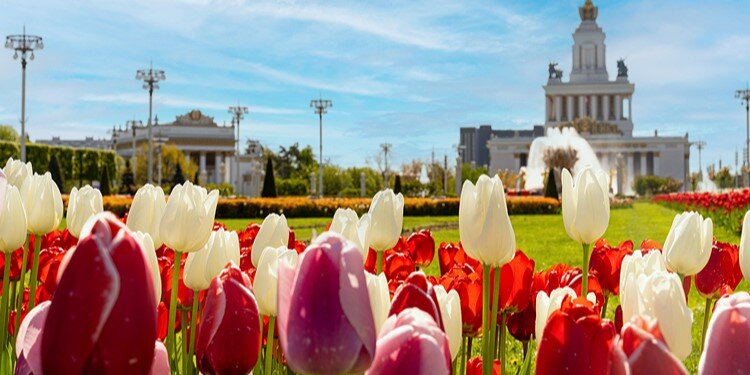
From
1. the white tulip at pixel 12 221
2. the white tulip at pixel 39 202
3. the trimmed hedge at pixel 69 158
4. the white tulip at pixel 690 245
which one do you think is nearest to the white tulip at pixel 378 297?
the white tulip at pixel 690 245

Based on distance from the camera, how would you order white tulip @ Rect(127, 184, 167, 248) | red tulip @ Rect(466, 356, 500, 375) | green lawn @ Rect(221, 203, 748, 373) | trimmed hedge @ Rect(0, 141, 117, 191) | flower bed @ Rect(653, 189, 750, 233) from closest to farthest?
red tulip @ Rect(466, 356, 500, 375)
white tulip @ Rect(127, 184, 167, 248)
green lawn @ Rect(221, 203, 748, 373)
flower bed @ Rect(653, 189, 750, 233)
trimmed hedge @ Rect(0, 141, 117, 191)

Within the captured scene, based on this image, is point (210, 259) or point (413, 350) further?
point (210, 259)

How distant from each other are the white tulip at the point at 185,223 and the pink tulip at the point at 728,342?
932 mm

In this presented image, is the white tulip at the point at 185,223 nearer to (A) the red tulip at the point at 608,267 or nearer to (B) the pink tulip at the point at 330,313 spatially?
(B) the pink tulip at the point at 330,313

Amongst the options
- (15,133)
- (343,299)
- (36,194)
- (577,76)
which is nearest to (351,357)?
(343,299)

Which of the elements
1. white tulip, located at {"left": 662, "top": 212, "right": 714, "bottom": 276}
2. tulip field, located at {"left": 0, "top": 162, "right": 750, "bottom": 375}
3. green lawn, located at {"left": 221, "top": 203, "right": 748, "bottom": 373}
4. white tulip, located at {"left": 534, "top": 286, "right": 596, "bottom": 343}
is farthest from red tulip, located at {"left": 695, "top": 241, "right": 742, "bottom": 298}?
green lawn, located at {"left": 221, "top": 203, "right": 748, "bottom": 373}

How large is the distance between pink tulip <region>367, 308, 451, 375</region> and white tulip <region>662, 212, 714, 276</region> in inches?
37.6

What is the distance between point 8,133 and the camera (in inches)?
2512

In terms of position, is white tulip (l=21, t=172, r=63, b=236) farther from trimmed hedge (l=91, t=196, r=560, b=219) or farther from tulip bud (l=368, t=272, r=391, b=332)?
trimmed hedge (l=91, t=196, r=560, b=219)

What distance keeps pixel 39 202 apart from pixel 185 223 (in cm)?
61

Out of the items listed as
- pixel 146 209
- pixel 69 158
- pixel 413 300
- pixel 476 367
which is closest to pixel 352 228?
pixel 476 367

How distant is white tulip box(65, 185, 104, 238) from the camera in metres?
2.10

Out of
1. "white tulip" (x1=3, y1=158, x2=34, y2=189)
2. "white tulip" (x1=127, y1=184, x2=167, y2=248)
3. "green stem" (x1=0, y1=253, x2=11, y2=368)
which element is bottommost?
"green stem" (x1=0, y1=253, x2=11, y2=368)

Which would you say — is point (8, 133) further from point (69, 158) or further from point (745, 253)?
point (745, 253)
